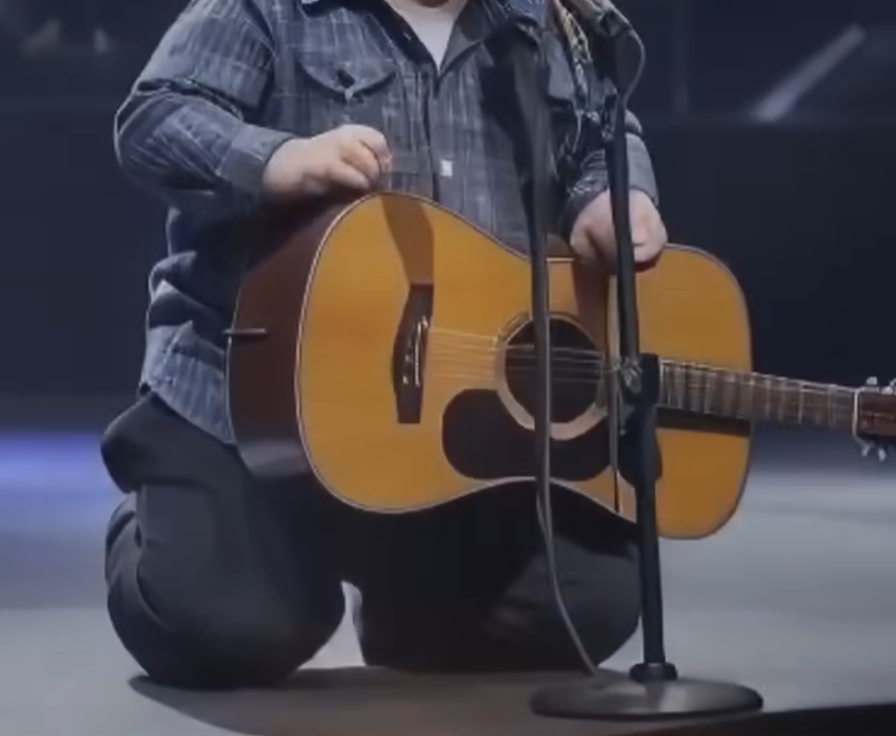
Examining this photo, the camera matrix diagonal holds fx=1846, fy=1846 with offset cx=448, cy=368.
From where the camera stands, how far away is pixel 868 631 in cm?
186

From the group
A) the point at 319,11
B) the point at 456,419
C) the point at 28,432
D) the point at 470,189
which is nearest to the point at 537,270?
the point at 456,419

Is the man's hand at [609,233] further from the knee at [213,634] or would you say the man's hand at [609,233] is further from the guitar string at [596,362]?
the knee at [213,634]

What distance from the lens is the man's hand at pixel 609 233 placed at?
5.13ft

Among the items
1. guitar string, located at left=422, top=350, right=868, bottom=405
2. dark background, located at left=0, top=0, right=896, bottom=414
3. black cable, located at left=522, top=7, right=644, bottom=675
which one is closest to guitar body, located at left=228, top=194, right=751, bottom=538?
guitar string, located at left=422, top=350, right=868, bottom=405

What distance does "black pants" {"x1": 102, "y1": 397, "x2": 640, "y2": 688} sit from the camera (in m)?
1.55

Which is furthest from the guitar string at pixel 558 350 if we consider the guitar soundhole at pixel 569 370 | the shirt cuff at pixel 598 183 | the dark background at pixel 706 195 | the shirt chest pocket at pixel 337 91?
the dark background at pixel 706 195

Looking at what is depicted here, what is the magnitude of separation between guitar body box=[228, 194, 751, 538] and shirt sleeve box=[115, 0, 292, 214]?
79 millimetres

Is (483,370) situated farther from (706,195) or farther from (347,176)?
(706,195)

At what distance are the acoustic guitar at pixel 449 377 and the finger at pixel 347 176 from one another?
0.7 inches

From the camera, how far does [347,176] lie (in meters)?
1.45

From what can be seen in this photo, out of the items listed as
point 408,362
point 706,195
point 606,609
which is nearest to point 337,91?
point 408,362

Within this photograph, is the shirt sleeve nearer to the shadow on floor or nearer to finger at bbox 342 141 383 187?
finger at bbox 342 141 383 187

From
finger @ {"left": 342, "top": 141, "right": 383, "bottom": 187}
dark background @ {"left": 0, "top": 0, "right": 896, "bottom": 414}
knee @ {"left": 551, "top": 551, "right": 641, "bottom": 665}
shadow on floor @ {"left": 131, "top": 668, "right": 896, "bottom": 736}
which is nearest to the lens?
shadow on floor @ {"left": 131, "top": 668, "right": 896, "bottom": 736}

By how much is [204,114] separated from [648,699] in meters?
0.59
